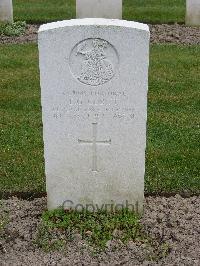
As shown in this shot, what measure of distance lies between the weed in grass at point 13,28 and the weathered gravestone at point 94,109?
20.9 feet

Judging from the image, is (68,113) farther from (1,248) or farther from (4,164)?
(4,164)

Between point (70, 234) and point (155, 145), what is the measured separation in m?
2.08

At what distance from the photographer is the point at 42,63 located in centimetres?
402

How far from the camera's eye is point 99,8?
10.9 meters

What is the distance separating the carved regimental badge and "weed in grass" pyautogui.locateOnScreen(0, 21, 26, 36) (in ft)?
21.3

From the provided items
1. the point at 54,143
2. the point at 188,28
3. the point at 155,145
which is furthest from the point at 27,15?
the point at 54,143

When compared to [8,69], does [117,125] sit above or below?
above

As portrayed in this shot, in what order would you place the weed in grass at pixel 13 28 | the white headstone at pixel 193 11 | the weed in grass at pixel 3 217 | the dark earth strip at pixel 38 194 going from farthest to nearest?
the white headstone at pixel 193 11
the weed in grass at pixel 13 28
the dark earth strip at pixel 38 194
the weed in grass at pixel 3 217

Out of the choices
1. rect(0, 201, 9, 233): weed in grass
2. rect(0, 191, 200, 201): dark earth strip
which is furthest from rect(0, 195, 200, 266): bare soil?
rect(0, 191, 200, 201): dark earth strip

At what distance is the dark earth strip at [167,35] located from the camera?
32.8 feet

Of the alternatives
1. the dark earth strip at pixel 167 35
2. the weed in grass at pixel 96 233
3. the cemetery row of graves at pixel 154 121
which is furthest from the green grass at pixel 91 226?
the dark earth strip at pixel 167 35

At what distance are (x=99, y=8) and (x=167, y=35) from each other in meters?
1.45
